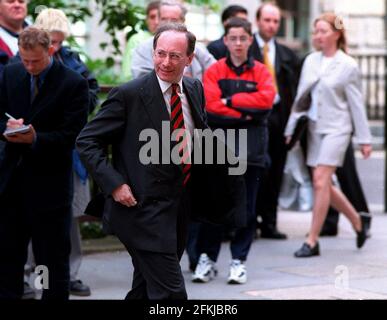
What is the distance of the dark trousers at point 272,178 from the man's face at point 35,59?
405 cm

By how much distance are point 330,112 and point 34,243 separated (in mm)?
3537

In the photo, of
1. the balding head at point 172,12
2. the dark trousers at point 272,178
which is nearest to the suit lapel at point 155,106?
the balding head at point 172,12

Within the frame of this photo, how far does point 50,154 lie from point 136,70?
6.54ft

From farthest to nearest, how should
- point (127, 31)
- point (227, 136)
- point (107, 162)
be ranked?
point (127, 31) < point (227, 136) < point (107, 162)

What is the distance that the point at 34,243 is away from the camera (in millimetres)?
6246

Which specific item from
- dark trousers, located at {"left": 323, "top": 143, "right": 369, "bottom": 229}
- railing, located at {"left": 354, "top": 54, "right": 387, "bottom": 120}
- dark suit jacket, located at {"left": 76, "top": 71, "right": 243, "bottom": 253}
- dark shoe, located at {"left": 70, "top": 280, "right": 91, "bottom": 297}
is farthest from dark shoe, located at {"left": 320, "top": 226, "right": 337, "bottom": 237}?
railing, located at {"left": 354, "top": 54, "right": 387, "bottom": 120}

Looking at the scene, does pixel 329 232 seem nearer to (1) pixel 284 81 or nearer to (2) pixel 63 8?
(1) pixel 284 81

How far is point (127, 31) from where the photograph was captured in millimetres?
9844

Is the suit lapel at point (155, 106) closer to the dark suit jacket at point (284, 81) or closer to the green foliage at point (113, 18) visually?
the green foliage at point (113, 18)

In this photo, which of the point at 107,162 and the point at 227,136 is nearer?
the point at 107,162

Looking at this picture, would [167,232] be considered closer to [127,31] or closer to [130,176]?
[130,176]

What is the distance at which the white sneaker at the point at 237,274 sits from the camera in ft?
25.0
